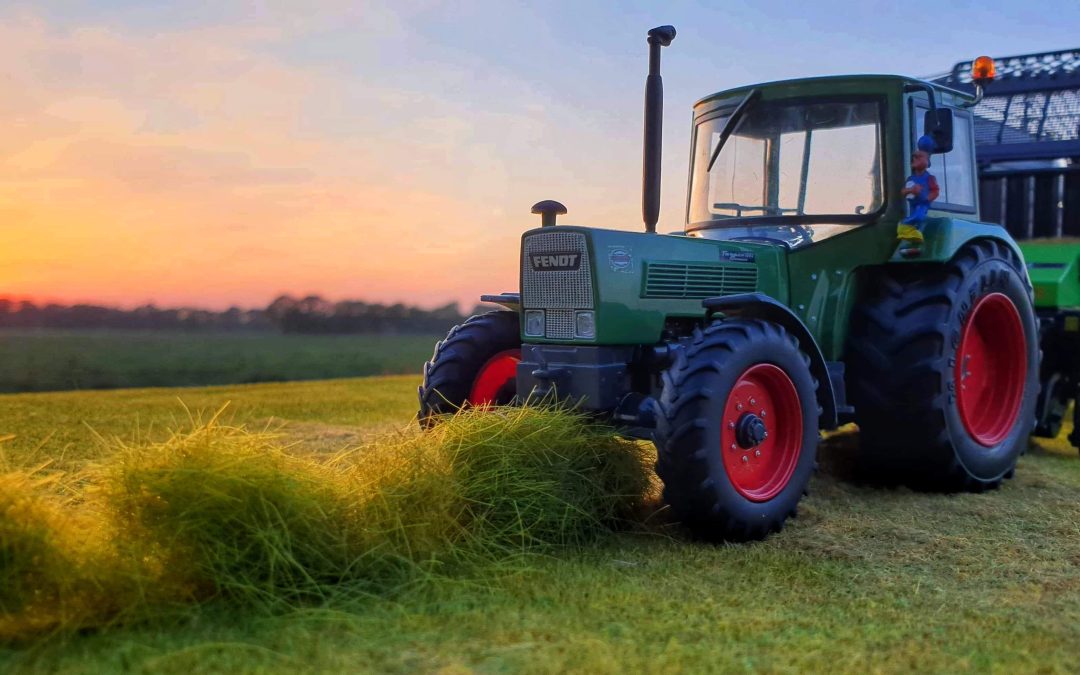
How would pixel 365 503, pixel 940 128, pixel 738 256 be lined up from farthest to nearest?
pixel 940 128
pixel 738 256
pixel 365 503

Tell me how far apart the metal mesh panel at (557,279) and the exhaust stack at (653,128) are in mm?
677

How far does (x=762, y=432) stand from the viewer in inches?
171

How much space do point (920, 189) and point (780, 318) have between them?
45.9 inches

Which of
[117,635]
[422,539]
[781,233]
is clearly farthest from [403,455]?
[781,233]

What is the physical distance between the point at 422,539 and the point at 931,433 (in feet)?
9.76

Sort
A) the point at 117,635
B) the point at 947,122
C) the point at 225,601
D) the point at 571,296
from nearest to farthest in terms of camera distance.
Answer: the point at 117,635 < the point at 225,601 < the point at 571,296 < the point at 947,122

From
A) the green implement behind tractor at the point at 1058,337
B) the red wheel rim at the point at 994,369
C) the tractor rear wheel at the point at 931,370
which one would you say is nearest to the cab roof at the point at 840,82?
the tractor rear wheel at the point at 931,370

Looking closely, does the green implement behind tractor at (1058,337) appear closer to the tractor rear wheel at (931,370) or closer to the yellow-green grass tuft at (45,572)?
the tractor rear wheel at (931,370)

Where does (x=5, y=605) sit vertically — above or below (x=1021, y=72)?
below

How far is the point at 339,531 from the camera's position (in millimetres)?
3631

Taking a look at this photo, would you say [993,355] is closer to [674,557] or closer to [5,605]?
[674,557]

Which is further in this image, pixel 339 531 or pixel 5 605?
pixel 339 531

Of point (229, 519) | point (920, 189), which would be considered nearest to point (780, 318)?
point (920, 189)

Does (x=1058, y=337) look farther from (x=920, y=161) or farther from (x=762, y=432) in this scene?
(x=762, y=432)
